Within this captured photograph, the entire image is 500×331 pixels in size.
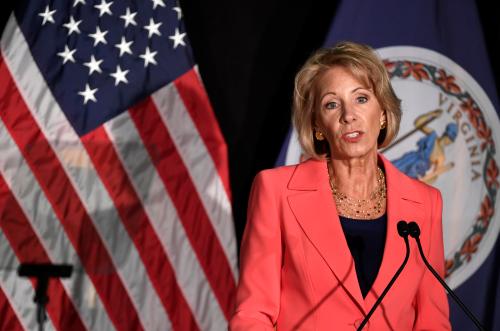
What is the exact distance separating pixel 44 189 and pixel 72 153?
0.66 feet

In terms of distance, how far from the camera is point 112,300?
107 inches

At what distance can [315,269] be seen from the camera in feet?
5.25

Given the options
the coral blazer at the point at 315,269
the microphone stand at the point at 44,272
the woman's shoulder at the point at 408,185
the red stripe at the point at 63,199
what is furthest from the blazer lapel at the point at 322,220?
the red stripe at the point at 63,199

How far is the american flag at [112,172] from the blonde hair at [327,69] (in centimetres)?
102

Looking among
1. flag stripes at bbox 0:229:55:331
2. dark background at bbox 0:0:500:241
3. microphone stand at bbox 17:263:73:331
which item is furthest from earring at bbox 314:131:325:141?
flag stripes at bbox 0:229:55:331

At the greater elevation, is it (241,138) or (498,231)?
(241,138)

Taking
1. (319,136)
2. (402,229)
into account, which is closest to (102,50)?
(319,136)

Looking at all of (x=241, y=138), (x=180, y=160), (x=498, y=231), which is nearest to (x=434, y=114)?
(x=498, y=231)

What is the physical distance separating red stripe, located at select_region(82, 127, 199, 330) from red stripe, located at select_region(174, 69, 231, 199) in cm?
40

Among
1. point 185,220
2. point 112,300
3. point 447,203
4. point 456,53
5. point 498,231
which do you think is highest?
point 456,53

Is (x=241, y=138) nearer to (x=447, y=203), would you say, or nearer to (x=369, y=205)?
(x=447, y=203)

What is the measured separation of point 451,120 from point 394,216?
137 centimetres

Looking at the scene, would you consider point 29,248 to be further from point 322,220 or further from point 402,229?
point 402,229

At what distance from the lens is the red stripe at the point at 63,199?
2684 millimetres
